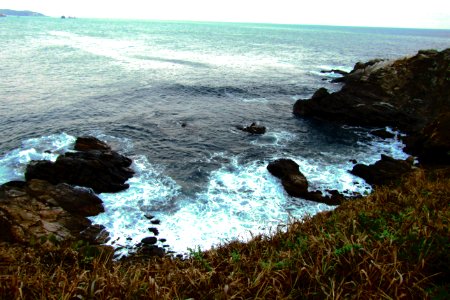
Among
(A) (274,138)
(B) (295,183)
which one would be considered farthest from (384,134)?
(B) (295,183)

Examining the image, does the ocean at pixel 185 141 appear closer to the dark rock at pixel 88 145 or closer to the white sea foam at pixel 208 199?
the white sea foam at pixel 208 199

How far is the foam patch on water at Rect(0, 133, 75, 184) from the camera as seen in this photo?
21.3 m

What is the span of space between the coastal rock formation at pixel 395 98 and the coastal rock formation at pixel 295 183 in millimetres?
15683

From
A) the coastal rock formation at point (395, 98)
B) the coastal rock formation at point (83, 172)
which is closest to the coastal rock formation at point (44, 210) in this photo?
the coastal rock formation at point (83, 172)

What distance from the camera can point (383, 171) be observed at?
21766 mm

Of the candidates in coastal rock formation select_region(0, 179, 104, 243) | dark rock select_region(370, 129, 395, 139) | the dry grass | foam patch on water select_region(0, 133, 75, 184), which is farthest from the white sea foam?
the dry grass

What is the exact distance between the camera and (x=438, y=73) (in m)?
36.2

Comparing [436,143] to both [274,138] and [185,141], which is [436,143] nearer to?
[274,138]

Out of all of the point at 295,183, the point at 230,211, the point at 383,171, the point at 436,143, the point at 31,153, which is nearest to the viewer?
the point at 230,211

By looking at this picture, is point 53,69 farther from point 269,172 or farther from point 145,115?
point 269,172

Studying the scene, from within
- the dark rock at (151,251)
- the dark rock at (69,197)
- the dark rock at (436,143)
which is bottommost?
the dark rock at (151,251)

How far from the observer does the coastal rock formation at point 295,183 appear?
19.7m

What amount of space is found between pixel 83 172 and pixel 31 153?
7.50 meters

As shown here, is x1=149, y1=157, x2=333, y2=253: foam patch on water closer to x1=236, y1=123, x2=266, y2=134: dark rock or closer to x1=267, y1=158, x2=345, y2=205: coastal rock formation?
x1=267, y1=158, x2=345, y2=205: coastal rock formation
